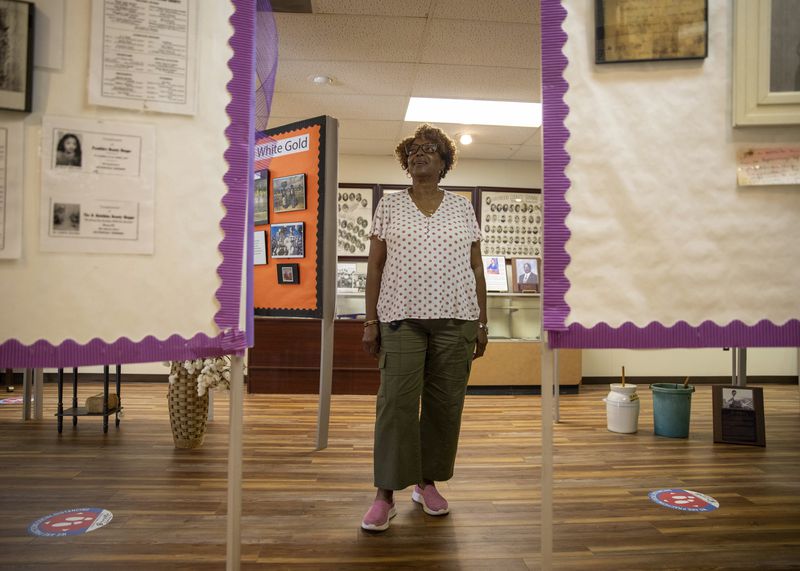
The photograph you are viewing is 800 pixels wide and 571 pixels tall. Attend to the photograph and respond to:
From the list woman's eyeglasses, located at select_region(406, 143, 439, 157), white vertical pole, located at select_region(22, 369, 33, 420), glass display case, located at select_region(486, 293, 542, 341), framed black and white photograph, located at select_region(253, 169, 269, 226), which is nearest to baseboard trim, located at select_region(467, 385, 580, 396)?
glass display case, located at select_region(486, 293, 542, 341)

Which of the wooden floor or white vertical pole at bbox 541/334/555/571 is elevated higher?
white vertical pole at bbox 541/334/555/571

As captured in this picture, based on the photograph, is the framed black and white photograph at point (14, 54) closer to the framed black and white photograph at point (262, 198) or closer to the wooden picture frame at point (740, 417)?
the framed black and white photograph at point (262, 198)

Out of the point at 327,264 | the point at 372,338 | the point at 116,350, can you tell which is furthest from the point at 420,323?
the point at 327,264

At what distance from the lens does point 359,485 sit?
2432 mm

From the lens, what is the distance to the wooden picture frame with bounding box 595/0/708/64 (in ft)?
4.06

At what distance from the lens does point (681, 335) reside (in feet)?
4.17

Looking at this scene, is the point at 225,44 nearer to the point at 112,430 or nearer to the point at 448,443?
the point at 448,443

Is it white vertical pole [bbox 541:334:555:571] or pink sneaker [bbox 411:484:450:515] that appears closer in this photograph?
white vertical pole [bbox 541:334:555:571]

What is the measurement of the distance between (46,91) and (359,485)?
1.98m

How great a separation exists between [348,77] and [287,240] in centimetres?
152

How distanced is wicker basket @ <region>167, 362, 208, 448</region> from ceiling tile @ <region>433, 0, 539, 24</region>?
102 inches

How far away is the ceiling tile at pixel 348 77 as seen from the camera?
147 inches

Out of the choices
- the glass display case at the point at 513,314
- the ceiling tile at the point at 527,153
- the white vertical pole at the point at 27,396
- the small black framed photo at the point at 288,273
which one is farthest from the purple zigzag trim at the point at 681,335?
the ceiling tile at the point at 527,153

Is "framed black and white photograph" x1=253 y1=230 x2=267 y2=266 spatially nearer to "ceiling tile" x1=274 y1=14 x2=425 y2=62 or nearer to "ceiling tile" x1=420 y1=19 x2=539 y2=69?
"ceiling tile" x1=274 y1=14 x2=425 y2=62
